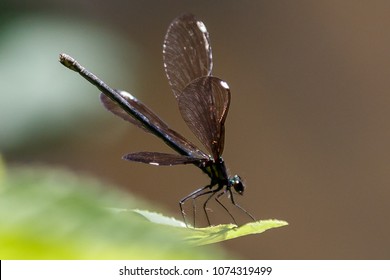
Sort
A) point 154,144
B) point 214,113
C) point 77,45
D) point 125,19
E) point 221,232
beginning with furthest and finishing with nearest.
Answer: point 125,19, point 154,144, point 77,45, point 214,113, point 221,232

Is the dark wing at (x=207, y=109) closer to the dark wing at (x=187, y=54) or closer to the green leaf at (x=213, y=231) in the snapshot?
the dark wing at (x=187, y=54)

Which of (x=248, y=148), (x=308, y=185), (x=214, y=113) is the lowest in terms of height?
(x=214, y=113)

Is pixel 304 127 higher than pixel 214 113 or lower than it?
higher

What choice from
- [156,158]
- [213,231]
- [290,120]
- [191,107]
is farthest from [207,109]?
[290,120]

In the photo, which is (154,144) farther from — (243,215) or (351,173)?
(243,215)

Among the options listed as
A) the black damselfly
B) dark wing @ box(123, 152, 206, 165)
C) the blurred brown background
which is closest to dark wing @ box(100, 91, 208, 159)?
the black damselfly

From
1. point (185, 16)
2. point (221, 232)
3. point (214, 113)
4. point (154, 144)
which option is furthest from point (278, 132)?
point (221, 232)

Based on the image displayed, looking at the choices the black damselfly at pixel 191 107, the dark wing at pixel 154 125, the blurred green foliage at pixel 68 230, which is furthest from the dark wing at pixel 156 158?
the blurred green foliage at pixel 68 230
